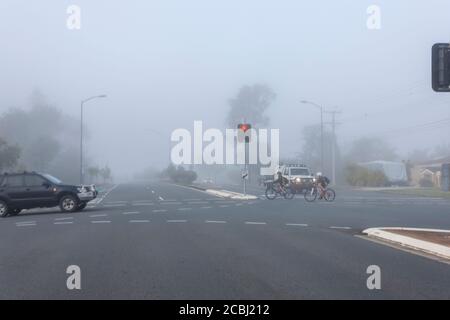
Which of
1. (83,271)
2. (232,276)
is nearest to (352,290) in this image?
(232,276)

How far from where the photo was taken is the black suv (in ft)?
87.2

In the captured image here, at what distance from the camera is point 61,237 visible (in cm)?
1677

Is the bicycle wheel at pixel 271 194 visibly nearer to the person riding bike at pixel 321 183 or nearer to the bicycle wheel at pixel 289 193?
the bicycle wheel at pixel 289 193

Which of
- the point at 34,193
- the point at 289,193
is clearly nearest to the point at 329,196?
the point at 289,193

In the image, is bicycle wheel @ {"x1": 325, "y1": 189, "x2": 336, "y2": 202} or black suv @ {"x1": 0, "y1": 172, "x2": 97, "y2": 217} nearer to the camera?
black suv @ {"x1": 0, "y1": 172, "x2": 97, "y2": 217}

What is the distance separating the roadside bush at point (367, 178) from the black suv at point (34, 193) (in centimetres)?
4443

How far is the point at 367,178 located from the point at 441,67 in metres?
53.6

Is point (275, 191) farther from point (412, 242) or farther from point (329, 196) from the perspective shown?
point (412, 242)

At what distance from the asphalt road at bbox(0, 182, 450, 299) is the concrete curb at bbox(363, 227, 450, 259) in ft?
2.03

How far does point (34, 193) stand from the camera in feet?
87.8

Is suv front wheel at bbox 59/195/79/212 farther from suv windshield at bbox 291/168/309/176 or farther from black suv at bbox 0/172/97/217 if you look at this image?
suv windshield at bbox 291/168/309/176

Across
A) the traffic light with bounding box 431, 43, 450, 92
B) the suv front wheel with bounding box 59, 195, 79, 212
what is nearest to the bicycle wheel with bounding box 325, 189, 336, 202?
the suv front wheel with bounding box 59, 195, 79, 212

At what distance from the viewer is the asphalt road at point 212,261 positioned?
9.24m

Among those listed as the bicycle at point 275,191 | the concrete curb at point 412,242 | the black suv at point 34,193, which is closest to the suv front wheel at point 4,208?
the black suv at point 34,193
